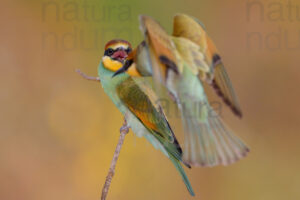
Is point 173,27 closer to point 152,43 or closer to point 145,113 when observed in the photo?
point 152,43

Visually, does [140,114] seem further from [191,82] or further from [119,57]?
[191,82]

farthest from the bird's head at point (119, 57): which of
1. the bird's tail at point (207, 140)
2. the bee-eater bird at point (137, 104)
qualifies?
the bird's tail at point (207, 140)

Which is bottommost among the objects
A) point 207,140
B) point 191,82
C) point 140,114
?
point 140,114

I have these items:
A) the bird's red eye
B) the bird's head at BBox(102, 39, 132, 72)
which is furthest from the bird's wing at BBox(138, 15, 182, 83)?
the bird's red eye

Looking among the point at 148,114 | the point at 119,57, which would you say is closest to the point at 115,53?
the point at 119,57

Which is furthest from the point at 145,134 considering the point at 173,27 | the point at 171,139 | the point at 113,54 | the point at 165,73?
the point at 165,73

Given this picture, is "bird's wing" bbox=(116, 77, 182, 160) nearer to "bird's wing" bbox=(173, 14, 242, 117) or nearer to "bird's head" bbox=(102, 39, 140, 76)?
"bird's head" bbox=(102, 39, 140, 76)
